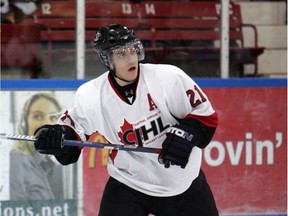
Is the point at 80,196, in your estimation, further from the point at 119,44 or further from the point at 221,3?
the point at 119,44

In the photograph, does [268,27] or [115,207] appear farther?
[268,27]

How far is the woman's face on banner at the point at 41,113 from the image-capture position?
463 centimetres

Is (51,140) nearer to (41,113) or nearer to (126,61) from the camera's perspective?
(126,61)

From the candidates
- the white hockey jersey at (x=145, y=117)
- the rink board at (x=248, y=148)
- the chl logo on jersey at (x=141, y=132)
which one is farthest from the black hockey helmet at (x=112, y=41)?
the rink board at (x=248, y=148)

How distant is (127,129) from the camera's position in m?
3.13

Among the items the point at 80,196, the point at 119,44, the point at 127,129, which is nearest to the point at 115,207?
the point at 127,129

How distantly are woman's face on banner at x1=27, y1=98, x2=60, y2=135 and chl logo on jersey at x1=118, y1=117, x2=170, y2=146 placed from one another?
5.17 ft

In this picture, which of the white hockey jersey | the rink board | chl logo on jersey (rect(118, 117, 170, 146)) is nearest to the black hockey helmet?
the white hockey jersey

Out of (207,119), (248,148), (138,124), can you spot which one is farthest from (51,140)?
(248,148)

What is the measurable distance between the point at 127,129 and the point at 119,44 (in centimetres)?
32

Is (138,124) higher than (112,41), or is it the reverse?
(112,41)

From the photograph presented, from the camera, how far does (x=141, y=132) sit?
3119 mm

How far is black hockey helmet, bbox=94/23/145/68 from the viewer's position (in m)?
3.04

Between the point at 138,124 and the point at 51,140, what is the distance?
1.08 ft
